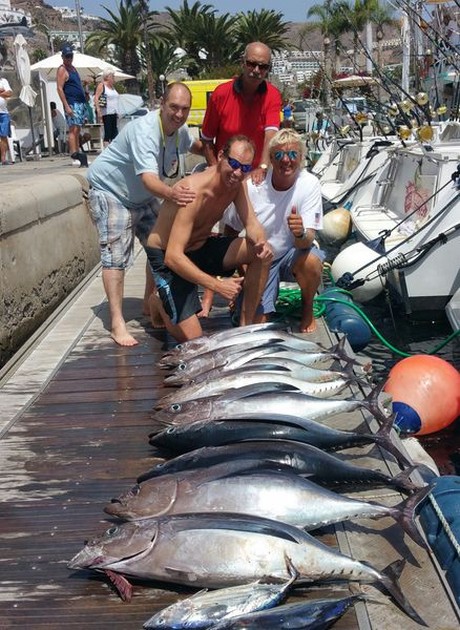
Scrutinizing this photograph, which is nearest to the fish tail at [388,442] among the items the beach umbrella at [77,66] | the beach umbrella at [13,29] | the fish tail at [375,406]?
the fish tail at [375,406]

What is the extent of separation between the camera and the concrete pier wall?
5.60 meters

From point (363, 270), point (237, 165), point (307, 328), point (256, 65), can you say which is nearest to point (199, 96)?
point (363, 270)

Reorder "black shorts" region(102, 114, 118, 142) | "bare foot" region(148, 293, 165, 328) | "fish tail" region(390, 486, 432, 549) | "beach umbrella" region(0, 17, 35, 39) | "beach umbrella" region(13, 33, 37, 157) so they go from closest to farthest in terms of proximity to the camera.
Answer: "fish tail" region(390, 486, 432, 549)
"bare foot" region(148, 293, 165, 328)
"beach umbrella" region(13, 33, 37, 157)
"black shorts" region(102, 114, 118, 142)
"beach umbrella" region(0, 17, 35, 39)

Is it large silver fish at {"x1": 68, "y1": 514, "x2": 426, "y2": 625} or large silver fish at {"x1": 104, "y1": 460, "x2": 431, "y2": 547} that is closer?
large silver fish at {"x1": 68, "y1": 514, "x2": 426, "y2": 625}

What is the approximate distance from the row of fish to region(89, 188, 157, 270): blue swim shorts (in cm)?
197

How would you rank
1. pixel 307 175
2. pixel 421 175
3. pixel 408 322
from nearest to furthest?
1. pixel 307 175
2. pixel 408 322
3. pixel 421 175

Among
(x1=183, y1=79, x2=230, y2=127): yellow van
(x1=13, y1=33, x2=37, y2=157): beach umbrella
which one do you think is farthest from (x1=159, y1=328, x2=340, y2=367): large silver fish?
(x1=183, y1=79, x2=230, y2=127): yellow van

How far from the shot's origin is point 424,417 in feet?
17.8

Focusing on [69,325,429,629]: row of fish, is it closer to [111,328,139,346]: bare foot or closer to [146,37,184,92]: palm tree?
[111,328,139,346]: bare foot

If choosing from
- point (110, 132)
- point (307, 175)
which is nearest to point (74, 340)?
→ point (307, 175)

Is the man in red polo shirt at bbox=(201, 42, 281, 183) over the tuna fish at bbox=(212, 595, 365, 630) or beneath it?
over

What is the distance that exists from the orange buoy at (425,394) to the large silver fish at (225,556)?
9.10ft

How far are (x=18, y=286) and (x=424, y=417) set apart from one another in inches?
126

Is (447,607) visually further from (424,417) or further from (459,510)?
(424,417)
